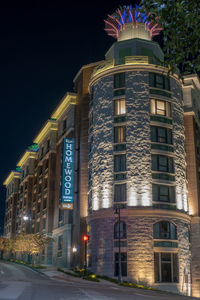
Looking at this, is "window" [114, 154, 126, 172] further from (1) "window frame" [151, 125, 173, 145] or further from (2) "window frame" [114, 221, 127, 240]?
(2) "window frame" [114, 221, 127, 240]

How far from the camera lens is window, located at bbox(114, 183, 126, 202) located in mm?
42853

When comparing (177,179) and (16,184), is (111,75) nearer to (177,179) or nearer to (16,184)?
(177,179)

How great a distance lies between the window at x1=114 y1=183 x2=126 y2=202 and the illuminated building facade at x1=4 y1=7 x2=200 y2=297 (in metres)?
0.11

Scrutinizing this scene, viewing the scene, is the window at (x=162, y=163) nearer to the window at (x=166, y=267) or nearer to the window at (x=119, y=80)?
the window at (x=166, y=267)

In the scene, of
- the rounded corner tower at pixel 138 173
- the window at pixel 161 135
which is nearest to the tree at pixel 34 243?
the rounded corner tower at pixel 138 173

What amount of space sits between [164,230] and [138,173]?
6739mm

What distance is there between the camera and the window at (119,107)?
4619 centimetres

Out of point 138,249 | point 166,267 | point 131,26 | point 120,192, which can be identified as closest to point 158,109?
point 120,192

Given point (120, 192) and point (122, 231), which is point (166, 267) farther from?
point (120, 192)

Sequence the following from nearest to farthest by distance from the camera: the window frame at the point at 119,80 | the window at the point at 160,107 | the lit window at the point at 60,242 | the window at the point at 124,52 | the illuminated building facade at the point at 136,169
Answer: the illuminated building facade at the point at 136,169 → the window at the point at 160,107 → the window frame at the point at 119,80 → the window at the point at 124,52 → the lit window at the point at 60,242

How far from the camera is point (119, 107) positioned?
46500mm

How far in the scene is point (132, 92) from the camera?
4600 cm

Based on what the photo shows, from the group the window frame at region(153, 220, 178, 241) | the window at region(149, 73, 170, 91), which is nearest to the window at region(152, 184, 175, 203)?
the window frame at region(153, 220, 178, 241)

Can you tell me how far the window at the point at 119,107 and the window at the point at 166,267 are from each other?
16.8 m
